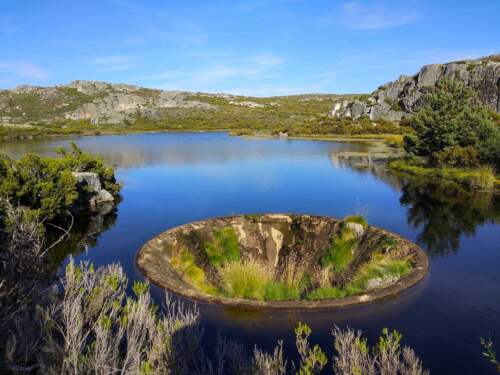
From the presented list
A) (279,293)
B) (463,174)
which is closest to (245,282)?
(279,293)

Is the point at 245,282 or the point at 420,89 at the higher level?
the point at 420,89

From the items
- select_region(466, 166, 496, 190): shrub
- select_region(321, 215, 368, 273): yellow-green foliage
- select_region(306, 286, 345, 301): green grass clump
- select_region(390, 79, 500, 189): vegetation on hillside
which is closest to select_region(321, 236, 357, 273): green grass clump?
select_region(321, 215, 368, 273): yellow-green foliage

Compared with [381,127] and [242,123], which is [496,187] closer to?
[381,127]

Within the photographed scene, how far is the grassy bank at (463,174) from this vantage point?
83.7ft

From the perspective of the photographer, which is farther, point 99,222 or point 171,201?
point 171,201

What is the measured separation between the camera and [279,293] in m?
11.0

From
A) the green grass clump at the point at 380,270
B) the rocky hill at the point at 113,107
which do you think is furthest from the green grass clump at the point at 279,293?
the rocky hill at the point at 113,107

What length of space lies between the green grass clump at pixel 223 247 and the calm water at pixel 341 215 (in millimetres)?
2803

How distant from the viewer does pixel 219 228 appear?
1494 cm

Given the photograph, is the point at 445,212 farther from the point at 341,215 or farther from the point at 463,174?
the point at 463,174

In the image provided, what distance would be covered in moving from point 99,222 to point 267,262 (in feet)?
33.9

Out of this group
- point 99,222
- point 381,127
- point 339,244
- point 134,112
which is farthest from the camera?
point 134,112

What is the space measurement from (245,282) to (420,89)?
75.4 metres

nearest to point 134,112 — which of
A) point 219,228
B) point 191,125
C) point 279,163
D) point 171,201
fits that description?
point 191,125
